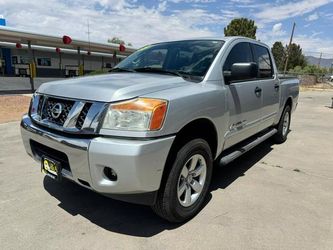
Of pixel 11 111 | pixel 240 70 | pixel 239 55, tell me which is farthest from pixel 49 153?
pixel 11 111

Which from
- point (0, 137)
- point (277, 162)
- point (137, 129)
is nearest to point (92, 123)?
point (137, 129)

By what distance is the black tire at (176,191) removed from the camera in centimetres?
276

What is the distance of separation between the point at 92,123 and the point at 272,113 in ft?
12.0

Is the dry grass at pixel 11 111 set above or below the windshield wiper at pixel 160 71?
below

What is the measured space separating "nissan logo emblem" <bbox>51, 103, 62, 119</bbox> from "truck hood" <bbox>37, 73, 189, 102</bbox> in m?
0.11

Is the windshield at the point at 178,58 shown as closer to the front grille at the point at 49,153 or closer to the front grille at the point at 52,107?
the front grille at the point at 52,107

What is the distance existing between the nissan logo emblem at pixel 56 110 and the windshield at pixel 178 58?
49.9 inches

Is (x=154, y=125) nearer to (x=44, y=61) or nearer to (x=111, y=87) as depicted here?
(x=111, y=87)

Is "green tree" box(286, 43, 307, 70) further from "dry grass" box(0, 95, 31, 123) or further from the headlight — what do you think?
the headlight

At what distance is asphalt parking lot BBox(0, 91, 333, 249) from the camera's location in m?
2.74

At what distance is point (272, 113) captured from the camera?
5.23 meters

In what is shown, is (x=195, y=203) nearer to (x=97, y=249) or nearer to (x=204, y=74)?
(x=97, y=249)

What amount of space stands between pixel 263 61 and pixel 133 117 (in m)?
3.33

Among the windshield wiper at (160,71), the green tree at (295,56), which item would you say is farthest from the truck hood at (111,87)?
the green tree at (295,56)
